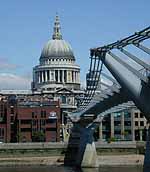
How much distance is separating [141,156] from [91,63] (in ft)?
163

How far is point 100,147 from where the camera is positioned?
398 feet

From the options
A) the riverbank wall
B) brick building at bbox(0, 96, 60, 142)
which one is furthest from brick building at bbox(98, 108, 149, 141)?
the riverbank wall

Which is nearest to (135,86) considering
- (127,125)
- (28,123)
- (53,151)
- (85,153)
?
(85,153)

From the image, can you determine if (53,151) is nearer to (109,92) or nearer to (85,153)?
(85,153)

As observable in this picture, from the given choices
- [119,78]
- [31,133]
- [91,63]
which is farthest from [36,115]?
[119,78]

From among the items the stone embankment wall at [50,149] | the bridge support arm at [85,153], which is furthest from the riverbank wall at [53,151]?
the bridge support arm at [85,153]

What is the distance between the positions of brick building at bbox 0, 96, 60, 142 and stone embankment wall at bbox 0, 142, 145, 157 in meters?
30.1

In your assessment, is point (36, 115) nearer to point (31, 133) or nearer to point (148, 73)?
point (31, 133)

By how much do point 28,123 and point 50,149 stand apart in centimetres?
3428

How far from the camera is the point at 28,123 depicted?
156 m

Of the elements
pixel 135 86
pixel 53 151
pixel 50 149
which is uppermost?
pixel 135 86

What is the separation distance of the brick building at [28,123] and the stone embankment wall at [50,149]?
1186 inches

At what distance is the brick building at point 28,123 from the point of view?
153875 mm

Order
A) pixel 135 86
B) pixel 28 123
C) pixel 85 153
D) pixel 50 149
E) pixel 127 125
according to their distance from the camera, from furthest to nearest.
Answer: pixel 127 125
pixel 28 123
pixel 50 149
pixel 85 153
pixel 135 86
